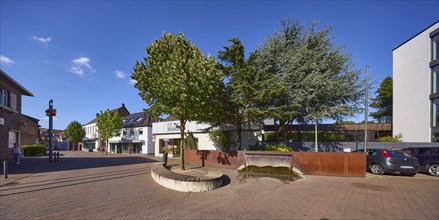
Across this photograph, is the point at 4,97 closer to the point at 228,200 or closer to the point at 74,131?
the point at 228,200

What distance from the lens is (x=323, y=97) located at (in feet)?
52.6

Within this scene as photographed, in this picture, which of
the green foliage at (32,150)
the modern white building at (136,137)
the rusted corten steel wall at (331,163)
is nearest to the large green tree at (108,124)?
the modern white building at (136,137)

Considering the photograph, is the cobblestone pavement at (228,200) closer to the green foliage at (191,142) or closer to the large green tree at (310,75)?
the large green tree at (310,75)

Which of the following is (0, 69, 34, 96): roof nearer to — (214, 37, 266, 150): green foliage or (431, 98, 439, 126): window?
(214, 37, 266, 150): green foliage

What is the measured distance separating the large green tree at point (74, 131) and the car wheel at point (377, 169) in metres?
57.7

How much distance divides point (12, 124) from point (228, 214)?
23.4 m

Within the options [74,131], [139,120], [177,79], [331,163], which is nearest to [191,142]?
[177,79]

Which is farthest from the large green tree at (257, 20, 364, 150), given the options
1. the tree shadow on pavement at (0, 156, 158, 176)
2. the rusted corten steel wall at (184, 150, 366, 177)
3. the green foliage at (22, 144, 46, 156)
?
the green foliage at (22, 144, 46, 156)

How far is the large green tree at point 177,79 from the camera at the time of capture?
10.0 metres

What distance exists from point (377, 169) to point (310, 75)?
21.6 feet

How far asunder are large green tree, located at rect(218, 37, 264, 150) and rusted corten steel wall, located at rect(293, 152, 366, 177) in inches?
137

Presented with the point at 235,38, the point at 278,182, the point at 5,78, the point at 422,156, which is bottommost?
the point at 278,182

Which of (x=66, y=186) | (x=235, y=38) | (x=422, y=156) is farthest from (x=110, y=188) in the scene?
(x=422, y=156)

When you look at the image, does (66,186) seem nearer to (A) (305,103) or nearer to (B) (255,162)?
(B) (255,162)
